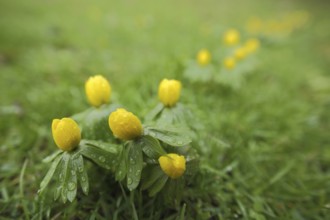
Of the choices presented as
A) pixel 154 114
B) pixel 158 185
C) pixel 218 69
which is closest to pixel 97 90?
pixel 154 114

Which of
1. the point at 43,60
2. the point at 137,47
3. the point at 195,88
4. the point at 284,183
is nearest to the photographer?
the point at 284,183

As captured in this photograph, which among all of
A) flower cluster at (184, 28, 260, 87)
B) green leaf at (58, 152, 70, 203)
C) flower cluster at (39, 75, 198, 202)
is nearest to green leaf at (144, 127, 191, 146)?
flower cluster at (39, 75, 198, 202)

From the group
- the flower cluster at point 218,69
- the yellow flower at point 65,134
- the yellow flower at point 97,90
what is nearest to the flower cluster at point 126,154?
the yellow flower at point 65,134

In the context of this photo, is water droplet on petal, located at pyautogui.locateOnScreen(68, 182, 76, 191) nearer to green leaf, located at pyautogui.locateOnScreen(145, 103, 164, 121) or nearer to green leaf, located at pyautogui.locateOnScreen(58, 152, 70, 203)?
green leaf, located at pyautogui.locateOnScreen(58, 152, 70, 203)

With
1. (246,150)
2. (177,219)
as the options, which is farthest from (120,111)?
(246,150)

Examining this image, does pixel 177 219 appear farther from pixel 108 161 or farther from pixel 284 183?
pixel 284 183
